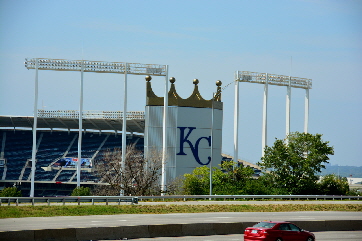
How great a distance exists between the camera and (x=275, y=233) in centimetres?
2789

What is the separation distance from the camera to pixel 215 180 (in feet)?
220

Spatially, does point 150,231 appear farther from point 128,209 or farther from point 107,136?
point 107,136

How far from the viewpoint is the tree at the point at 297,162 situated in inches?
2714

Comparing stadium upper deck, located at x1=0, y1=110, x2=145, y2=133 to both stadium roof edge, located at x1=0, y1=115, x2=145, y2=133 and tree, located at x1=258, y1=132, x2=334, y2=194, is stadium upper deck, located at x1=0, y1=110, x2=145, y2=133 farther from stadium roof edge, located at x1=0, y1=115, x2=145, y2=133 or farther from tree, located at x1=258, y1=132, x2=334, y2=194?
tree, located at x1=258, y1=132, x2=334, y2=194

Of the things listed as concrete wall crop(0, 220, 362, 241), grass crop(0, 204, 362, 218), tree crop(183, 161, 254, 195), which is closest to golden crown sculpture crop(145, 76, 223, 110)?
tree crop(183, 161, 254, 195)

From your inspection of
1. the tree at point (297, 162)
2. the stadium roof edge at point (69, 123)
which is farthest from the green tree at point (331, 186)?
the stadium roof edge at point (69, 123)

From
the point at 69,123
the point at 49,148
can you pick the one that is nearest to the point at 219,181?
the point at 69,123

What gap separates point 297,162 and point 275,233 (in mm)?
41955

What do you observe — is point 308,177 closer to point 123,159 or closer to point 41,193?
point 123,159

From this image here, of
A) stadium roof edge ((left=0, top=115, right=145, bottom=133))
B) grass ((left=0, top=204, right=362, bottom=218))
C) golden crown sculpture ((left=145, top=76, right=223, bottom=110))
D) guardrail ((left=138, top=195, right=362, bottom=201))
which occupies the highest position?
golden crown sculpture ((left=145, top=76, right=223, bottom=110))

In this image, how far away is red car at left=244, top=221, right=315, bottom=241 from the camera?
90.7 ft

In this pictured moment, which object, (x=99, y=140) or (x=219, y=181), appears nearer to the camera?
(x=219, y=181)

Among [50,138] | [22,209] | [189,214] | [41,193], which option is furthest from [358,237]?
[50,138]

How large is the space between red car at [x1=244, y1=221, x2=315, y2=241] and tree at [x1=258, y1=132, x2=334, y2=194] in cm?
3980
